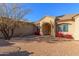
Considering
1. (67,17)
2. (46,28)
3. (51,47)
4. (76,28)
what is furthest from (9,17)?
(76,28)

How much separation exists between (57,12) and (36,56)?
0.90 metres

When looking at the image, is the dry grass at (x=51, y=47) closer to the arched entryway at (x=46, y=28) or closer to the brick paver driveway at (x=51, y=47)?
the brick paver driveway at (x=51, y=47)

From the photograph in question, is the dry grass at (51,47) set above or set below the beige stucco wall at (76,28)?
below

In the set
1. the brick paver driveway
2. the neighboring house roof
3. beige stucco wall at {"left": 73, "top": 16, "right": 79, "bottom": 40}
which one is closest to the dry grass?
the brick paver driveway

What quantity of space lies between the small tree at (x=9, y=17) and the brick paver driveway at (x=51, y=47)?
0.83ft

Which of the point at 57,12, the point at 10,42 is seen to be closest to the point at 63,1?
the point at 57,12

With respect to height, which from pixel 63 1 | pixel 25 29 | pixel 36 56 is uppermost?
pixel 63 1

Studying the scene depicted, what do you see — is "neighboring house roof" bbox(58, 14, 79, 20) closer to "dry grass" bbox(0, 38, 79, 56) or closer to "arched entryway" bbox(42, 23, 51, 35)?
"arched entryway" bbox(42, 23, 51, 35)

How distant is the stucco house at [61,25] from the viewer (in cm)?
679

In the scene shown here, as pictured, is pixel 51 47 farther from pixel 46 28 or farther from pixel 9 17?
pixel 9 17

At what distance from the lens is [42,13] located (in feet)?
22.4

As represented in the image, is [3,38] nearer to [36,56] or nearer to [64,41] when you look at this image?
[36,56]

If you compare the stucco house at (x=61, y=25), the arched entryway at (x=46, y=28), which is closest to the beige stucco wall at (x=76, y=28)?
the stucco house at (x=61, y=25)

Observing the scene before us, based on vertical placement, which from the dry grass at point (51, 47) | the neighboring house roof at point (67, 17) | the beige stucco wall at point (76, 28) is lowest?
the dry grass at point (51, 47)
